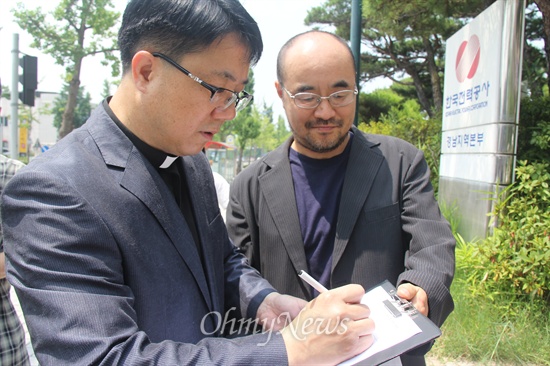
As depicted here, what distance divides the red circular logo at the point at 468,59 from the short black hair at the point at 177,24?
396 centimetres

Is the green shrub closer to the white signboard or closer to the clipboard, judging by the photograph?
the white signboard

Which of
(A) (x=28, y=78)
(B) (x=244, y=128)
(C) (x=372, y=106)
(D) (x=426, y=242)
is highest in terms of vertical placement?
(B) (x=244, y=128)

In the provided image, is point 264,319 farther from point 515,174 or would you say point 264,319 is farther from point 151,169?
point 515,174

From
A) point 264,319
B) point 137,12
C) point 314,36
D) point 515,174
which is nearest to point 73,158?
point 137,12

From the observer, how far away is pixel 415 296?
155 centimetres

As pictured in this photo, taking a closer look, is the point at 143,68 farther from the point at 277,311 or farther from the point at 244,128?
the point at 244,128

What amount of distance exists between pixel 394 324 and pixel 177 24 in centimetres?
101

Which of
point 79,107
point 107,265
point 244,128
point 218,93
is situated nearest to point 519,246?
point 218,93

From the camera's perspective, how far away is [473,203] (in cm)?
432

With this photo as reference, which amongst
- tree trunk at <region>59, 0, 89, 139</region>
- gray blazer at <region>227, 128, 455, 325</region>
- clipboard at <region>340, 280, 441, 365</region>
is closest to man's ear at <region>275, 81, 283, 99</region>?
gray blazer at <region>227, 128, 455, 325</region>

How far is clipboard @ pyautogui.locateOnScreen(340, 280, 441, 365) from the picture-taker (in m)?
1.09

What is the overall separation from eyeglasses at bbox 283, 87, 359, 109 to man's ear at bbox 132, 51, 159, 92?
0.94m

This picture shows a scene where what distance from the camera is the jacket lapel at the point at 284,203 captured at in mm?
1979

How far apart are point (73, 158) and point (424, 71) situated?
1365 centimetres
